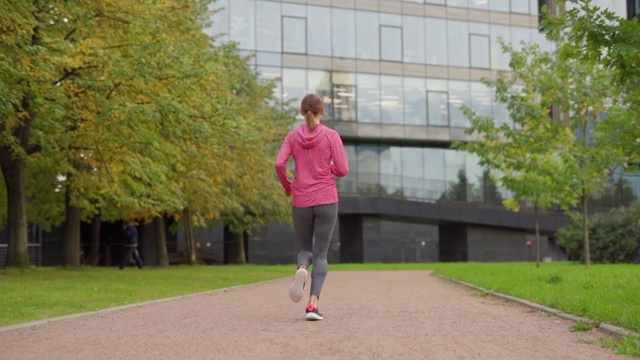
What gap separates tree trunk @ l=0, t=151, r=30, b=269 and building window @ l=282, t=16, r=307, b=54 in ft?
82.1

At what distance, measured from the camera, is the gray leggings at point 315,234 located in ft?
27.1

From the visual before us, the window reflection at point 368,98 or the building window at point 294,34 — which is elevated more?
the building window at point 294,34

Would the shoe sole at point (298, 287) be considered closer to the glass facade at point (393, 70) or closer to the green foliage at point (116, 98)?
the green foliage at point (116, 98)

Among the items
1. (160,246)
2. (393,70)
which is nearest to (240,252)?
(160,246)

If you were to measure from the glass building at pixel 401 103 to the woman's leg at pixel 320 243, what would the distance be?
3530 centimetres

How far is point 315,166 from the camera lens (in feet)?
27.6

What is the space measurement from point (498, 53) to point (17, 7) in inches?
1522

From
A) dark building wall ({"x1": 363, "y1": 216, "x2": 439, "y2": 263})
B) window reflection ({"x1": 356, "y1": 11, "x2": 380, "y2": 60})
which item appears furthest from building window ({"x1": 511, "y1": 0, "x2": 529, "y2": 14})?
dark building wall ({"x1": 363, "y1": 216, "x2": 439, "y2": 263})

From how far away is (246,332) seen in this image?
745 cm

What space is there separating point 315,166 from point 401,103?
38.5 metres

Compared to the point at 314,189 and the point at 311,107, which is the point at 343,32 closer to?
the point at 311,107

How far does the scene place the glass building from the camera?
4459 centimetres

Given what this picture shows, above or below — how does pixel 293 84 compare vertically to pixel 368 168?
above

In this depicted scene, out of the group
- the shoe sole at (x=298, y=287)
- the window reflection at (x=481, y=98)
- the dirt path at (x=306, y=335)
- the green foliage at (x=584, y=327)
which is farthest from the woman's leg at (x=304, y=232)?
the window reflection at (x=481, y=98)
